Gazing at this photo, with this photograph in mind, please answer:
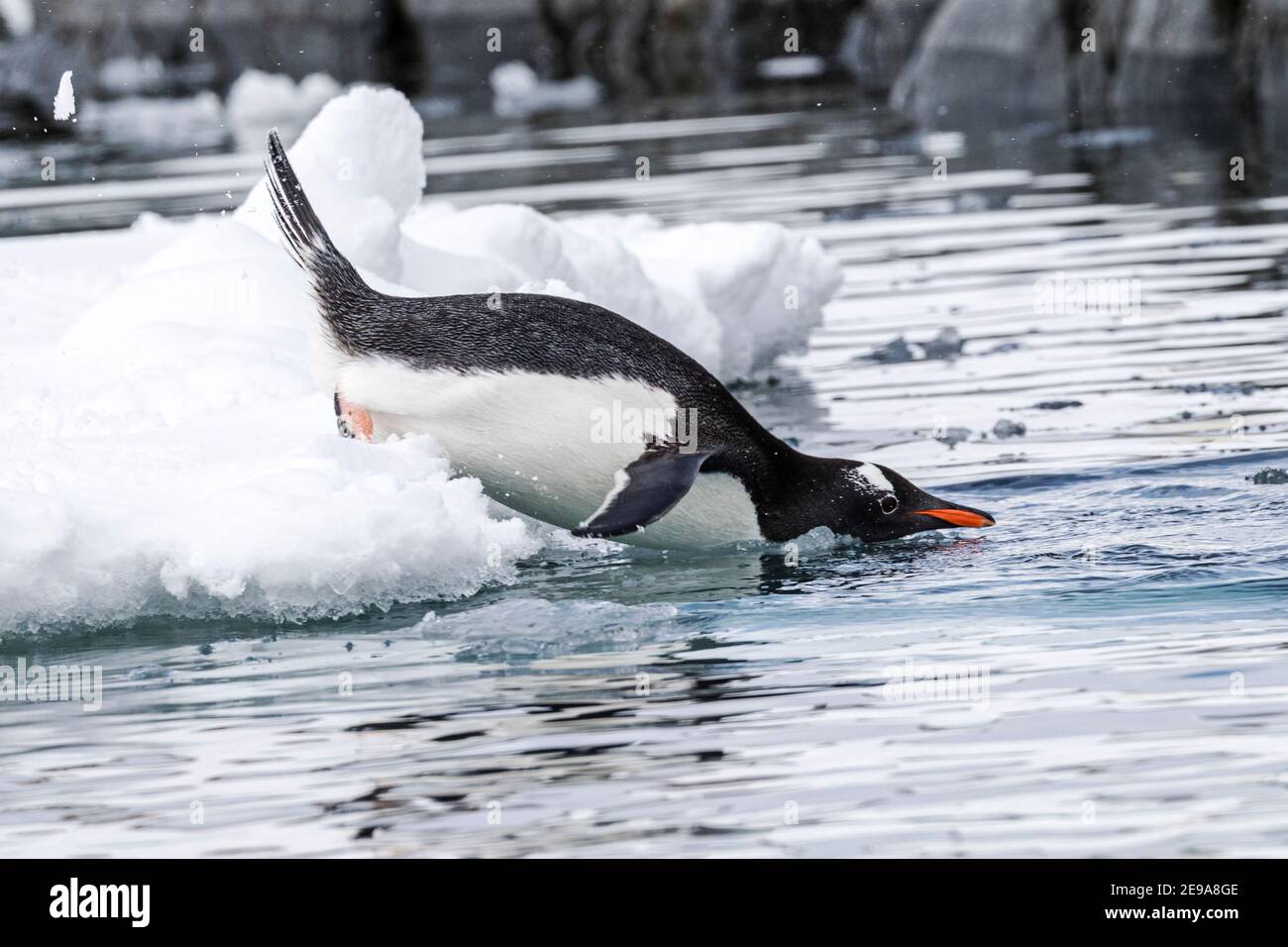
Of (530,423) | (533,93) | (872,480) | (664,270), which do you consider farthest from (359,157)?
(533,93)

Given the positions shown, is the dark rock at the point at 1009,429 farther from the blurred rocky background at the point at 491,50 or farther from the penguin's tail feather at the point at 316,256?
the blurred rocky background at the point at 491,50

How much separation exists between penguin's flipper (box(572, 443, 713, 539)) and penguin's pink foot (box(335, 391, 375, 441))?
708mm

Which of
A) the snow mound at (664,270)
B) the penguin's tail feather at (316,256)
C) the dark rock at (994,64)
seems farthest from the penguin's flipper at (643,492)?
the dark rock at (994,64)

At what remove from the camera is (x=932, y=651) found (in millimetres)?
4703

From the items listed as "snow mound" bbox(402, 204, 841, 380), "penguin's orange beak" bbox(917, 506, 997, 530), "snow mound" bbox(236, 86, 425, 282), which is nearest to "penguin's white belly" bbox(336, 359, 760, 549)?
"penguin's orange beak" bbox(917, 506, 997, 530)

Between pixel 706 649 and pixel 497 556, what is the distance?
87 centimetres

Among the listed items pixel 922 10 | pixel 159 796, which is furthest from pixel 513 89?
pixel 159 796

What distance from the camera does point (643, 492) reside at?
17.6ft

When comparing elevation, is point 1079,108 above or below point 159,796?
above

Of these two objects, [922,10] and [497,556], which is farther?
[922,10]

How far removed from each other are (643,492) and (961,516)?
1081 millimetres

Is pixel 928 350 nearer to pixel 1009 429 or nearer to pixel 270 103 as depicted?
pixel 1009 429
